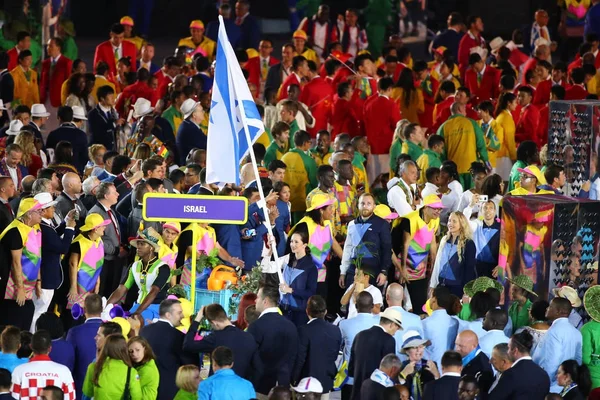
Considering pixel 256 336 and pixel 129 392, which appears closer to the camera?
pixel 129 392

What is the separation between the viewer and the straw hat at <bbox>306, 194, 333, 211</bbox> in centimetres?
1524

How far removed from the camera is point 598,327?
12.6m

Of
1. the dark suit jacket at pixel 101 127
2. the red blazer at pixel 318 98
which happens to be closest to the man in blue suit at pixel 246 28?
the red blazer at pixel 318 98

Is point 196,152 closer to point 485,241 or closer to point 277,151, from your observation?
point 277,151

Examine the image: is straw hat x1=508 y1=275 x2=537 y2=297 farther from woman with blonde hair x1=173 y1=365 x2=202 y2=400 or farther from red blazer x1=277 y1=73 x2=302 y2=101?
red blazer x1=277 y1=73 x2=302 y2=101

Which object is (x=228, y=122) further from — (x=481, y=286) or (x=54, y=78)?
(x=54, y=78)

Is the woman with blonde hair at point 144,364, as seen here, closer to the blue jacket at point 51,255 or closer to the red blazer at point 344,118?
the blue jacket at point 51,255

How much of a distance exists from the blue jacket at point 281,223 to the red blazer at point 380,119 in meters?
5.07

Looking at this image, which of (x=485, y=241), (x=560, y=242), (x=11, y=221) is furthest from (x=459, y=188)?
(x=11, y=221)

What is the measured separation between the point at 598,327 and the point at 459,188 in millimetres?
4735

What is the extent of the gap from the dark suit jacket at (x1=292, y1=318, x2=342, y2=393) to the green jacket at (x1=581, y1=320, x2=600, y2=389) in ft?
6.32

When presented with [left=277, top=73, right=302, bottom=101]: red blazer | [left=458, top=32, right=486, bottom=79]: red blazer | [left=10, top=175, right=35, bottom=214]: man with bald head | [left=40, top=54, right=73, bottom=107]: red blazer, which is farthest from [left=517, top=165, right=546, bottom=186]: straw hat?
[left=458, top=32, right=486, bottom=79]: red blazer

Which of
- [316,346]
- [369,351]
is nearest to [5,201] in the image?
[316,346]

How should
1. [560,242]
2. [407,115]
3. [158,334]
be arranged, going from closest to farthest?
[158,334], [560,242], [407,115]
